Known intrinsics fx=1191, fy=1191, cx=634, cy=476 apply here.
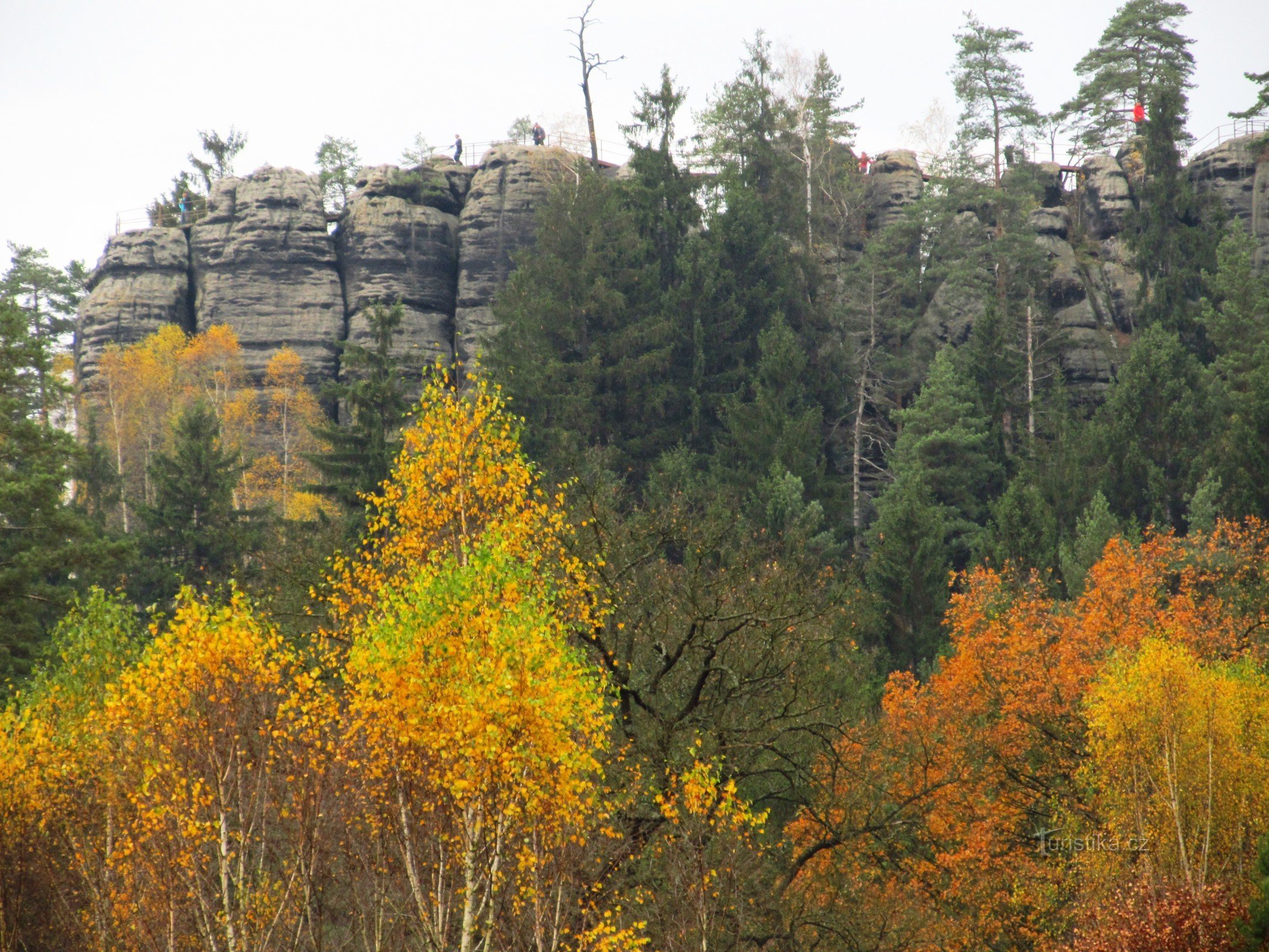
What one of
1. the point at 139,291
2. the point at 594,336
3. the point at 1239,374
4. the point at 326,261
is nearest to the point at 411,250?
the point at 326,261

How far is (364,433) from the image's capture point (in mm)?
40125

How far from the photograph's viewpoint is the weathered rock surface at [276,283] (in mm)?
64938

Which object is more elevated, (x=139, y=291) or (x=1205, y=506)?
(x=139, y=291)

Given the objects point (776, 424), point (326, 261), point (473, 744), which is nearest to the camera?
point (473, 744)

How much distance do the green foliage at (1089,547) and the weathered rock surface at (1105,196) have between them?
90.6 ft

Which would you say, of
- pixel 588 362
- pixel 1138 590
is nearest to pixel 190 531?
pixel 588 362

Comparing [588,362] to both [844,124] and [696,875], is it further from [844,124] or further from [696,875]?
[696,875]

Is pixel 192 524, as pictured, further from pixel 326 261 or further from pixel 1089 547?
pixel 1089 547

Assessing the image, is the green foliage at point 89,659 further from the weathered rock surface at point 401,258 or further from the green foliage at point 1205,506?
the weathered rock surface at point 401,258

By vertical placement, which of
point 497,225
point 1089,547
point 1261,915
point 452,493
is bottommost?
point 1261,915

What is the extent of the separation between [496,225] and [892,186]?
71.3ft

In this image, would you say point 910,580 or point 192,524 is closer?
point 910,580

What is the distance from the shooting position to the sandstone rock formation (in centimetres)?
6275

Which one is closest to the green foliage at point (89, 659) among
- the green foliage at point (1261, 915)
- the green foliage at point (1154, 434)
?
the green foliage at point (1261, 915)
